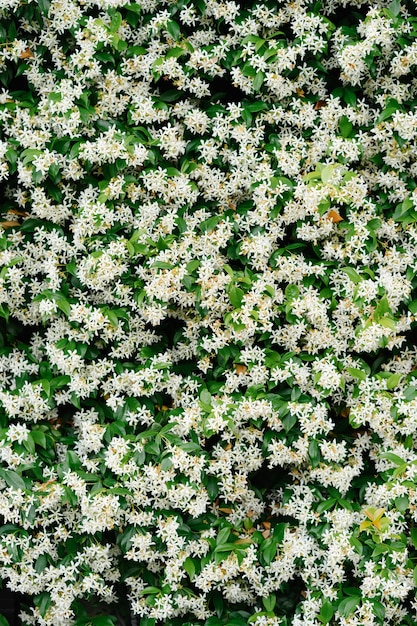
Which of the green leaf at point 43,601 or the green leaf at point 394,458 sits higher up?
the green leaf at point 394,458

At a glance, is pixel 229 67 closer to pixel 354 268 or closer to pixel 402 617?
pixel 354 268

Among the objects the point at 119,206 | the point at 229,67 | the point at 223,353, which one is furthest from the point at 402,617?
the point at 229,67

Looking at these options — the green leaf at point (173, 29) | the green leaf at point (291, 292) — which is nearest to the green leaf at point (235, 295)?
the green leaf at point (291, 292)

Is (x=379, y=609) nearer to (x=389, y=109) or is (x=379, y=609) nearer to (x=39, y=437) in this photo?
(x=39, y=437)

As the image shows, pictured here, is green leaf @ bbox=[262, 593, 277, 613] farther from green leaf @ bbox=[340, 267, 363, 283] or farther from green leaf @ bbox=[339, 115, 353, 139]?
green leaf @ bbox=[339, 115, 353, 139]

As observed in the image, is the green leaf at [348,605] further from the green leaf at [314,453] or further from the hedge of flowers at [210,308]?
the green leaf at [314,453]

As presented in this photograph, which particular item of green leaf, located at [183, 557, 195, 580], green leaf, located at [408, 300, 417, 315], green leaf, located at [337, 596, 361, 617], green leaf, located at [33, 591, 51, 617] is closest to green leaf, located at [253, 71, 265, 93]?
green leaf, located at [408, 300, 417, 315]

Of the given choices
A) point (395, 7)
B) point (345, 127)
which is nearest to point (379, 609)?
point (345, 127)
